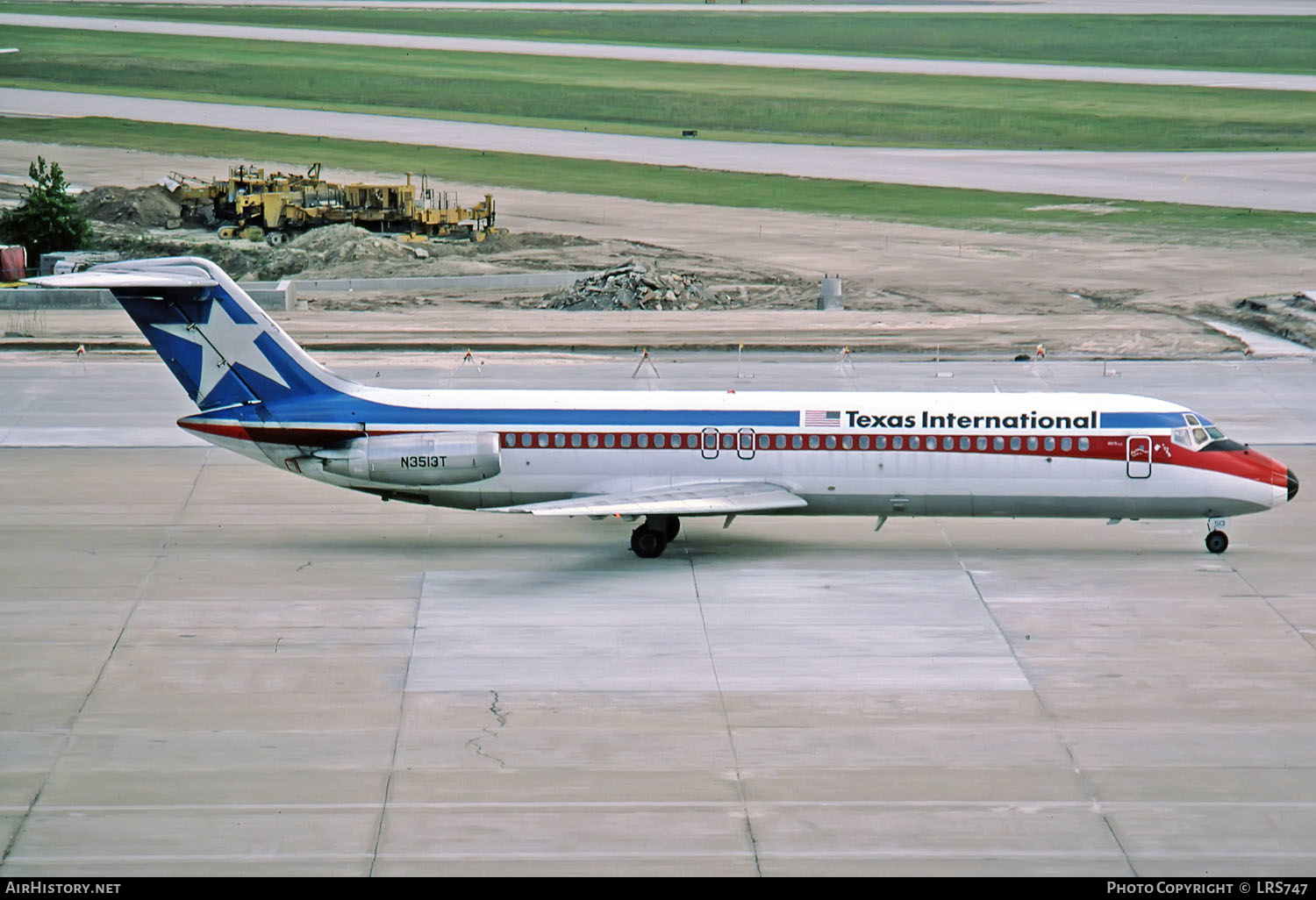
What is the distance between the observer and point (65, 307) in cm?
5894

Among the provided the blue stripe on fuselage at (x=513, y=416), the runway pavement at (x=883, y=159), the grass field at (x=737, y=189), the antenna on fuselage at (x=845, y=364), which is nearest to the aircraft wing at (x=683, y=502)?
the blue stripe on fuselage at (x=513, y=416)

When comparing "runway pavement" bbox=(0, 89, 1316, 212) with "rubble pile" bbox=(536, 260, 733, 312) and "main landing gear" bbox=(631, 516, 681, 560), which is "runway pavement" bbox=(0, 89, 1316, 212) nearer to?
"rubble pile" bbox=(536, 260, 733, 312)

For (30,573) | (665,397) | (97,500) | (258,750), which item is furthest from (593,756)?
(97,500)

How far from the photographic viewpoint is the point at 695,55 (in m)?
136

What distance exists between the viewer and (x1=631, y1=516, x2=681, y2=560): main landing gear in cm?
3052

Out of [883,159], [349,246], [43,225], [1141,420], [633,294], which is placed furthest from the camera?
[883,159]

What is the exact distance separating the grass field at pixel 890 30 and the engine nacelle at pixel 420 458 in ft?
359

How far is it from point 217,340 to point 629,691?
1144 cm

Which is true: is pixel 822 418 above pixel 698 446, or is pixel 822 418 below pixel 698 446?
above

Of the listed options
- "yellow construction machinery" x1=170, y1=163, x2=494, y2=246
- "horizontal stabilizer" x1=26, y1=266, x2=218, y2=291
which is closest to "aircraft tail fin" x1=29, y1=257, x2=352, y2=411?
"horizontal stabilizer" x1=26, y1=266, x2=218, y2=291

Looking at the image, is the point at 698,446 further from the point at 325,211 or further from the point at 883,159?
the point at 883,159

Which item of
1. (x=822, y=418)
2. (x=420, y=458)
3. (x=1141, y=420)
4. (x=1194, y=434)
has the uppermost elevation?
(x=1141, y=420)

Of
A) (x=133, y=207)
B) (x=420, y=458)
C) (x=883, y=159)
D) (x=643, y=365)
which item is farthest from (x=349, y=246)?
(x=420, y=458)

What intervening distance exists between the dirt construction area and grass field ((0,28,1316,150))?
87.4ft
